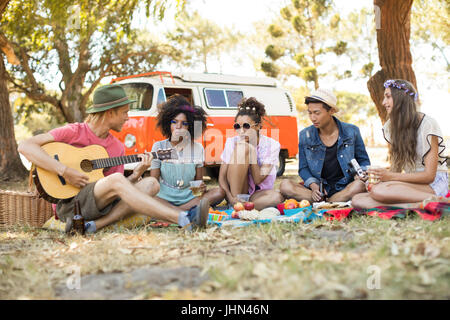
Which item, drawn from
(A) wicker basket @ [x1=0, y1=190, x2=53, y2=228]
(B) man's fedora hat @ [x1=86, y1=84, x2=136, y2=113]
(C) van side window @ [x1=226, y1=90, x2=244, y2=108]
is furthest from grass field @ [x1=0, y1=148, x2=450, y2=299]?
(C) van side window @ [x1=226, y1=90, x2=244, y2=108]

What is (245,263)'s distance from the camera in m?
2.51

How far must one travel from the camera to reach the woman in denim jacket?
189 inches

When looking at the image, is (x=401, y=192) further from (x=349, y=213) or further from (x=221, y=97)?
(x=221, y=97)

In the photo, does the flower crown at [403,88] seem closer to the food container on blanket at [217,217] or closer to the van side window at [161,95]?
the food container on blanket at [217,217]

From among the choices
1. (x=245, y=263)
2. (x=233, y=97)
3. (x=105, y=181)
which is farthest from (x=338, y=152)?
(x=233, y=97)

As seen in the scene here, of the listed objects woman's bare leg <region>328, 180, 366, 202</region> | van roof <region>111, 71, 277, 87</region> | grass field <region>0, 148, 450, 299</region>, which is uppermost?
van roof <region>111, 71, 277, 87</region>

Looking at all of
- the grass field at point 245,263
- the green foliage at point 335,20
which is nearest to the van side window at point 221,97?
the grass field at point 245,263

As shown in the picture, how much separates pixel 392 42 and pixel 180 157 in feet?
15.6

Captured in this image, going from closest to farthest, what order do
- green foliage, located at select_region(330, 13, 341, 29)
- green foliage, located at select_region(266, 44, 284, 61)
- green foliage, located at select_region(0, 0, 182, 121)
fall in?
green foliage, located at select_region(0, 0, 182, 121) < green foliage, located at select_region(266, 44, 284, 61) < green foliage, located at select_region(330, 13, 341, 29)

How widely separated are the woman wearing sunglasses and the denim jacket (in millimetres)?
347

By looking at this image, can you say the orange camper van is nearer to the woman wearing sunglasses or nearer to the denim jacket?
the woman wearing sunglasses

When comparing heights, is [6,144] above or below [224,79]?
below
